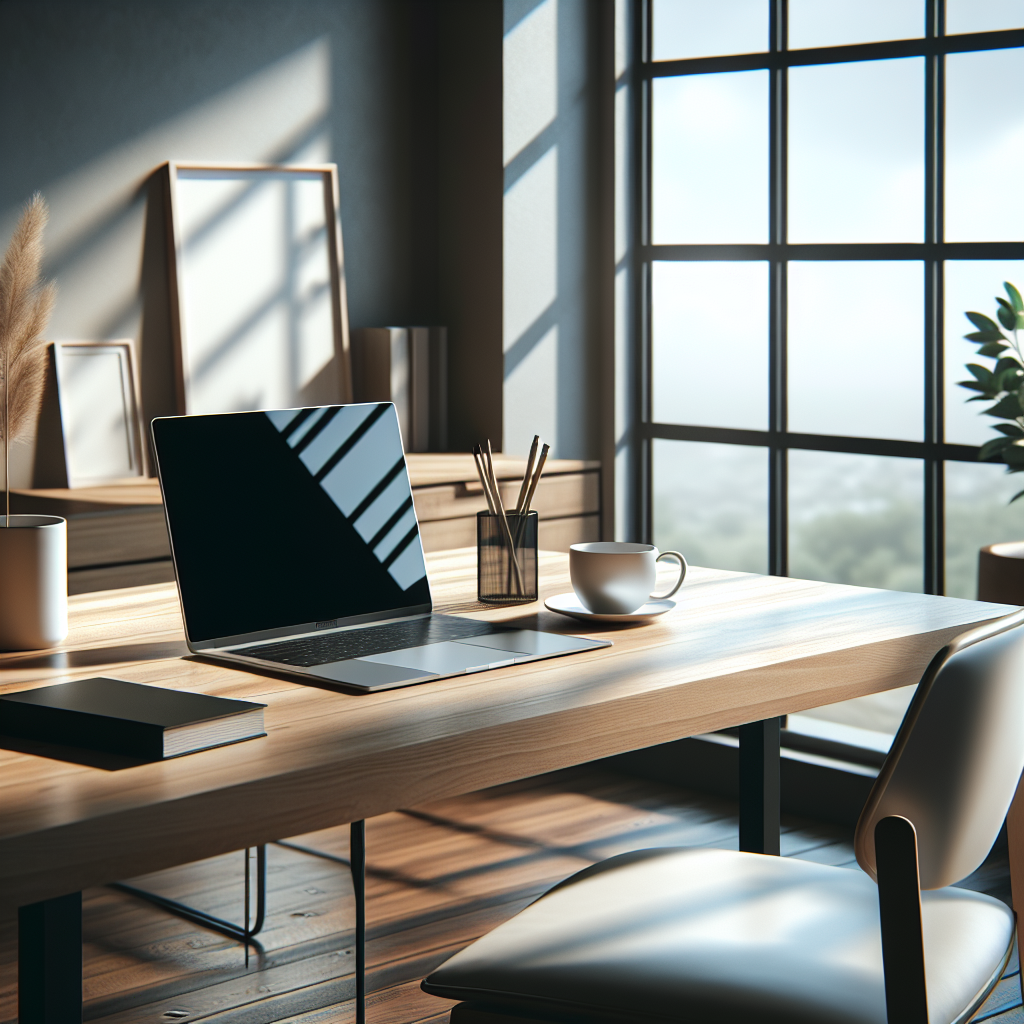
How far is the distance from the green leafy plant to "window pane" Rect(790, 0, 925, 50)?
0.86 metres

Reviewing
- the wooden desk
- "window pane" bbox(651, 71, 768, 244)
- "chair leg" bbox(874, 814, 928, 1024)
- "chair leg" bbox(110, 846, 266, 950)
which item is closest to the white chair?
"chair leg" bbox(874, 814, 928, 1024)

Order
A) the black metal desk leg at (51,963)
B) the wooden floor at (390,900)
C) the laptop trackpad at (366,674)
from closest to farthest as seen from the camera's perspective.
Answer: the black metal desk leg at (51,963)
the laptop trackpad at (366,674)
the wooden floor at (390,900)

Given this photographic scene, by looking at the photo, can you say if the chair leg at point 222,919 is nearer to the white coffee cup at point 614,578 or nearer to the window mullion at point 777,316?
the white coffee cup at point 614,578

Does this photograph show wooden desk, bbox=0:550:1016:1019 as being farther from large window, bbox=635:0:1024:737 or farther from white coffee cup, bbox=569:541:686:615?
large window, bbox=635:0:1024:737

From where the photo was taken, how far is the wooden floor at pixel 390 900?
2.71 m

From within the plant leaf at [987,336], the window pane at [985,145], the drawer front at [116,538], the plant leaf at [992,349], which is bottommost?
the drawer front at [116,538]

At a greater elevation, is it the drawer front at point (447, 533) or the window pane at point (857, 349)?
the window pane at point (857, 349)

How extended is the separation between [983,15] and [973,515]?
1203mm

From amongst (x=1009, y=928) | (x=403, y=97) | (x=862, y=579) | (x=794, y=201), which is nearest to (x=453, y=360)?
(x=403, y=97)

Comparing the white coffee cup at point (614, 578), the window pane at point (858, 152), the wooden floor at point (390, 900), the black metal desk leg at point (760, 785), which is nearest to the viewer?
the white coffee cup at point (614, 578)

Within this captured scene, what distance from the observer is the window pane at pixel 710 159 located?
4.05 meters

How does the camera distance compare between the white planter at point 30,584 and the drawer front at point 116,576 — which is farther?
the drawer front at point 116,576

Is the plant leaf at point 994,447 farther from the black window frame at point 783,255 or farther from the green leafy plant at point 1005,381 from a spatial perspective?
the black window frame at point 783,255

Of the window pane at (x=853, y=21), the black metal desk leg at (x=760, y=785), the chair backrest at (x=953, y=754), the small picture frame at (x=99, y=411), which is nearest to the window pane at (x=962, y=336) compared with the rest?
the window pane at (x=853, y=21)
